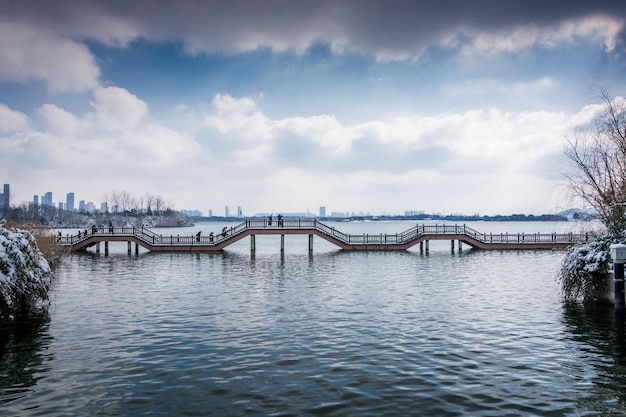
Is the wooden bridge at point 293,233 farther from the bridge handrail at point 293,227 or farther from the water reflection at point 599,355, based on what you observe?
the water reflection at point 599,355

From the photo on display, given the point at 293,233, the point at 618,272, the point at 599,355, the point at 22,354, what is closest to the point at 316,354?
the point at 599,355

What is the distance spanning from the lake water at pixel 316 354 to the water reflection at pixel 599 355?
0.04m

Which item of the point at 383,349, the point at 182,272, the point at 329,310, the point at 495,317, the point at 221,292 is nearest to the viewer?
the point at 383,349

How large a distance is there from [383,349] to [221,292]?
13469 millimetres

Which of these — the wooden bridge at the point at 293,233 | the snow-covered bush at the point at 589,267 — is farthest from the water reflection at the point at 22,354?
the wooden bridge at the point at 293,233

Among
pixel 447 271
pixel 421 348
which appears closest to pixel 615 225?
pixel 421 348

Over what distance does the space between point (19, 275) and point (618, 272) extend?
23.8 m

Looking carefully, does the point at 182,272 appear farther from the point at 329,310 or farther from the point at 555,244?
the point at 555,244

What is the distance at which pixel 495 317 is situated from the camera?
18.3 m

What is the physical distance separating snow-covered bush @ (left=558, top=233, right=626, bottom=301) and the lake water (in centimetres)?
113

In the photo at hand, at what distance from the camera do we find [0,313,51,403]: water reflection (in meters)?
10.8

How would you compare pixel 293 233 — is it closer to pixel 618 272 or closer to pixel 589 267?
pixel 589 267

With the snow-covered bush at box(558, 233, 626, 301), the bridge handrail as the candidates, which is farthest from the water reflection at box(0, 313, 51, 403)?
the bridge handrail

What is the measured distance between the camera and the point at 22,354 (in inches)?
531
